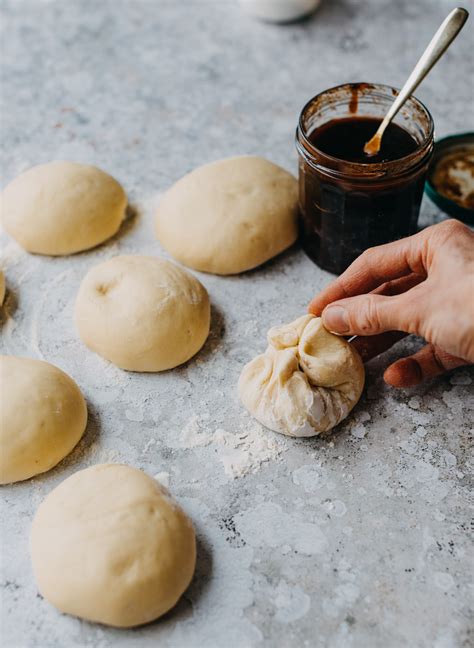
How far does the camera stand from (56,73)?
263 cm

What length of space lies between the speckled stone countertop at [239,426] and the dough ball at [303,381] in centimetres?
6

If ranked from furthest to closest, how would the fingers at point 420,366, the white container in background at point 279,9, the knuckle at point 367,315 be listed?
1. the white container in background at point 279,9
2. the fingers at point 420,366
3. the knuckle at point 367,315

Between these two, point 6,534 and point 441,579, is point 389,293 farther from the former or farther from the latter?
point 6,534

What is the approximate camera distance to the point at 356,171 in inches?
65.6

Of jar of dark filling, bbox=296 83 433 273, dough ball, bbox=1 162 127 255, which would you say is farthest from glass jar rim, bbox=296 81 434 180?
dough ball, bbox=1 162 127 255

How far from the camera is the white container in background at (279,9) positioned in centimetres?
276

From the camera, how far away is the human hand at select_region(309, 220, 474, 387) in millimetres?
1352

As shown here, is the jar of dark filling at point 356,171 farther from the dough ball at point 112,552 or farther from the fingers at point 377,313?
the dough ball at point 112,552

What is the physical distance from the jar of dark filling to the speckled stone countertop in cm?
17

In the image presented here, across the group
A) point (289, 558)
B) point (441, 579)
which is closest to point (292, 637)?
point (289, 558)

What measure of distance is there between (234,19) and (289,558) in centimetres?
227

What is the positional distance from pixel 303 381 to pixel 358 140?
68cm

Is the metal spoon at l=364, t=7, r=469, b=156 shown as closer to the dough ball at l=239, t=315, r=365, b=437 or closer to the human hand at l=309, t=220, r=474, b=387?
the human hand at l=309, t=220, r=474, b=387

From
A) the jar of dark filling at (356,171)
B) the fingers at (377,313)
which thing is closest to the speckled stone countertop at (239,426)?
the jar of dark filling at (356,171)
